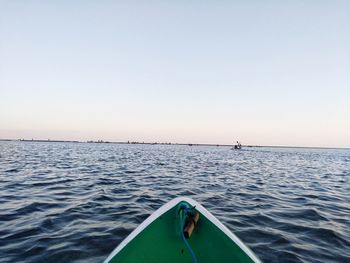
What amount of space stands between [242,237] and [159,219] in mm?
2781

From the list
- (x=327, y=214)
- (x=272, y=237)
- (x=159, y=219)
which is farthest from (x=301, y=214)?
(x=159, y=219)

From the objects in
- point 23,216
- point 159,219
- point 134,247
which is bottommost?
point 23,216

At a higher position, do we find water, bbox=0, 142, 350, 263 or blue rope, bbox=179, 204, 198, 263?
blue rope, bbox=179, 204, 198, 263

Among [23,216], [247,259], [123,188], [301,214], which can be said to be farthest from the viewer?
[123,188]

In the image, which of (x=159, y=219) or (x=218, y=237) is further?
(x=159, y=219)

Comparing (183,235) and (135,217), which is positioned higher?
(183,235)

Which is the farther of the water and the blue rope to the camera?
the water

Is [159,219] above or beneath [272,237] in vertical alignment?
above

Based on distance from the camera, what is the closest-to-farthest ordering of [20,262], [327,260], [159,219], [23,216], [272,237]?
1. [159,219]
2. [20,262]
3. [327,260]
4. [272,237]
5. [23,216]

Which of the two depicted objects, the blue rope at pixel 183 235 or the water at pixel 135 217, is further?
the water at pixel 135 217

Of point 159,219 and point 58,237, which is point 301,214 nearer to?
point 159,219

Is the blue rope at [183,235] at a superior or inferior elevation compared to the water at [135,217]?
superior

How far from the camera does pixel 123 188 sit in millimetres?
9570

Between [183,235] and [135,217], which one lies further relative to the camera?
[135,217]
